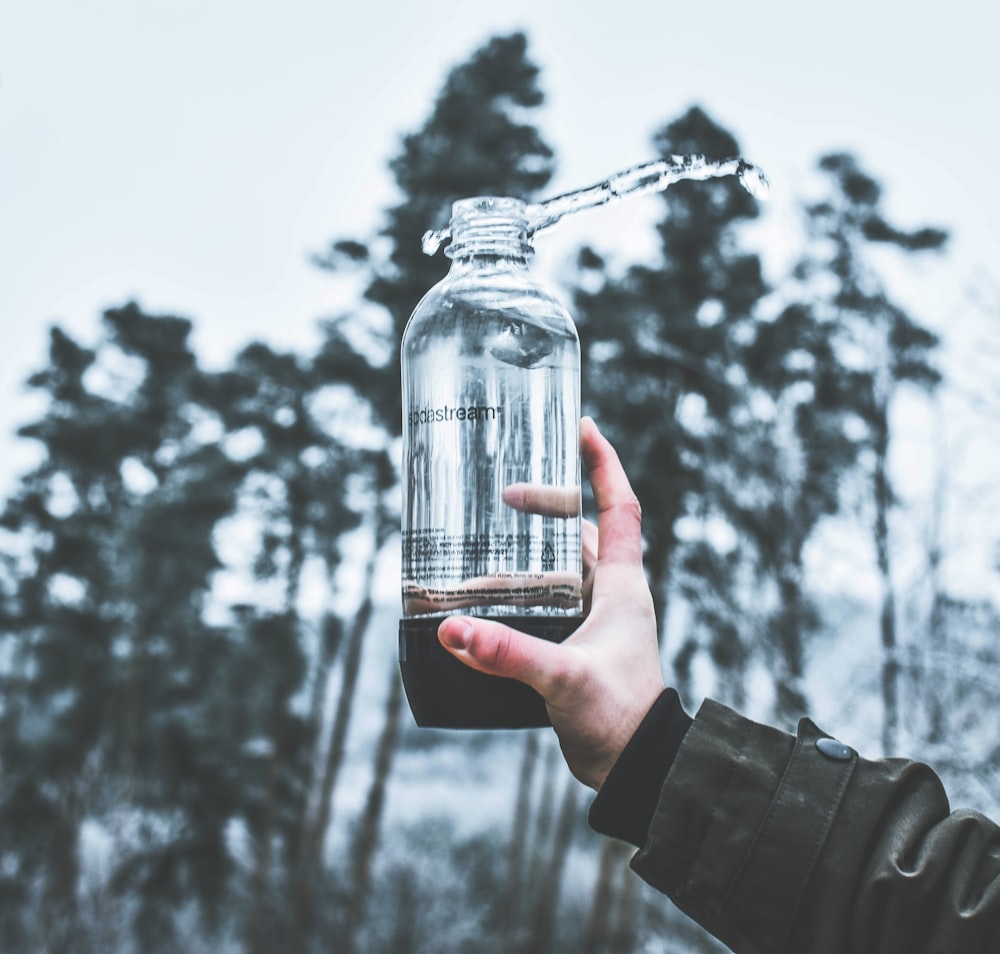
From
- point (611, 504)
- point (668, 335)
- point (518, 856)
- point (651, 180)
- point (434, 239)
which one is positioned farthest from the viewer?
point (518, 856)

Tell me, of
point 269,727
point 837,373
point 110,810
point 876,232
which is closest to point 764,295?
point 876,232

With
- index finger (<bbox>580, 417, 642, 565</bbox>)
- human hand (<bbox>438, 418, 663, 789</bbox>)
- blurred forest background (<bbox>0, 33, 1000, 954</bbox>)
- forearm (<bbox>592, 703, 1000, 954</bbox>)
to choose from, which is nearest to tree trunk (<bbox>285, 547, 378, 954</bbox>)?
blurred forest background (<bbox>0, 33, 1000, 954</bbox>)

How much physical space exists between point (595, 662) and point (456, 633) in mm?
201

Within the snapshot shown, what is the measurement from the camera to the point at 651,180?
2.17 meters

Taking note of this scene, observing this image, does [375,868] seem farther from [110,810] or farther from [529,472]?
[529,472]

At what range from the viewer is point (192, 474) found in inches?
966

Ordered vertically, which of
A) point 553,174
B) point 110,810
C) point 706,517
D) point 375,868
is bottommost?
point 375,868

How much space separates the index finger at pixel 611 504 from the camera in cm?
198

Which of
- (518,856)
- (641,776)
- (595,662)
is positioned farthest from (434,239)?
(518,856)

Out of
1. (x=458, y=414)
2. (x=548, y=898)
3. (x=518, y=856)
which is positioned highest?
(x=458, y=414)

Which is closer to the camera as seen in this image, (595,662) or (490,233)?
(595,662)

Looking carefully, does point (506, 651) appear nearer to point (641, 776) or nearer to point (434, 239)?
point (641, 776)

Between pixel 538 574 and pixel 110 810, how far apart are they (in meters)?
25.6

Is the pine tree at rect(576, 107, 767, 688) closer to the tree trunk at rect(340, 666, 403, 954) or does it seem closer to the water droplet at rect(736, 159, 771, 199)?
the tree trunk at rect(340, 666, 403, 954)
